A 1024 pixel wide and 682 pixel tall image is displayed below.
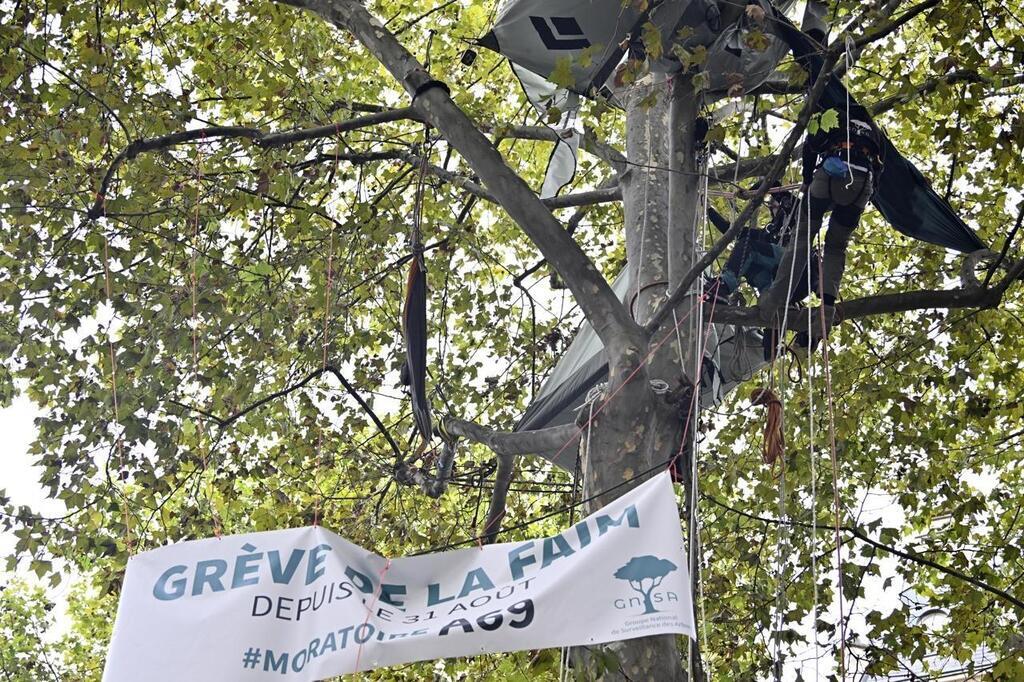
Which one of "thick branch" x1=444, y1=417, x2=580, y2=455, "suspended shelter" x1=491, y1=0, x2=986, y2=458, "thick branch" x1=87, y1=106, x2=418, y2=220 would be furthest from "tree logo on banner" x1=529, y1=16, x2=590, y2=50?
"thick branch" x1=444, y1=417, x2=580, y2=455

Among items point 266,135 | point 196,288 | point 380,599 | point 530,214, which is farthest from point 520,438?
point 196,288

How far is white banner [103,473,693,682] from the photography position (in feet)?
13.2

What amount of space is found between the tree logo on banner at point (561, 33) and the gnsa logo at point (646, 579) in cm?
314

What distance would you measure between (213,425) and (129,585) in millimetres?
4342

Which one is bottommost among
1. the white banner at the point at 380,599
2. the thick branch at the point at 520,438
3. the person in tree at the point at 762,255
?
the white banner at the point at 380,599

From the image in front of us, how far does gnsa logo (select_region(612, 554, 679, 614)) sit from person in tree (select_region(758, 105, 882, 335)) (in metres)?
1.68

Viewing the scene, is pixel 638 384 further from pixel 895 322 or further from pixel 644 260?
pixel 895 322

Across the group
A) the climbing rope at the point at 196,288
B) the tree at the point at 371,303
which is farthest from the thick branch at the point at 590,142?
the climbing rope at the point at 196,288

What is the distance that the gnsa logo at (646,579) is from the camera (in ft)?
13.0

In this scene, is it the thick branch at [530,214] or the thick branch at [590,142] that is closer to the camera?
the thick branch at [530,214]

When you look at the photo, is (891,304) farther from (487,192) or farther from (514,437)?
(487,192)

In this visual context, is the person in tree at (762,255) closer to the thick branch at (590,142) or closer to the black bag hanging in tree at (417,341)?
the thick branch at (590,142)

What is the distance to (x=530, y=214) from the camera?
5137 mm

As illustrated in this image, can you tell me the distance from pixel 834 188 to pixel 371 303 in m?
5.31
